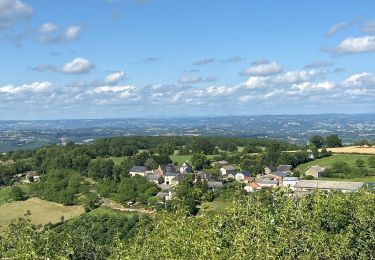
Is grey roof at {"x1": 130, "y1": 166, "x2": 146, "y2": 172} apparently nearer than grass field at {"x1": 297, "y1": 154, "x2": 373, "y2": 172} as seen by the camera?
No

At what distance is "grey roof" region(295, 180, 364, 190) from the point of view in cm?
7781

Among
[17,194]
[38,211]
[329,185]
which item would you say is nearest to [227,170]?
[329,185]

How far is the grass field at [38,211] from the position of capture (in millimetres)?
85150

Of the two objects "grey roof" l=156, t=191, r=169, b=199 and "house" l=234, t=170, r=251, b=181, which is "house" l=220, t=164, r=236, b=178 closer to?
"house" l=234, t=170, r=251, b=181

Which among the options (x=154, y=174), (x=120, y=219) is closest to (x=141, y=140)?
(x=154, y=174)

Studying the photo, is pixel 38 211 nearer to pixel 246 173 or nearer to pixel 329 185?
pixel 246 173

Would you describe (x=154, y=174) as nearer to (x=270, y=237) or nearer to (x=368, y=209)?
(x=368, y=209)

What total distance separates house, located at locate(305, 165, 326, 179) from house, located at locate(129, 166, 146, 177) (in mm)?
37166

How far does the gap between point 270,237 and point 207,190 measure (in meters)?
67.4

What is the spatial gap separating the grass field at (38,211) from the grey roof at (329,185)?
1594 inches

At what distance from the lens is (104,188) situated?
3799 inches

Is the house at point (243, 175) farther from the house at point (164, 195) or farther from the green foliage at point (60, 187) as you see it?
the green foliage at point (60, 187)

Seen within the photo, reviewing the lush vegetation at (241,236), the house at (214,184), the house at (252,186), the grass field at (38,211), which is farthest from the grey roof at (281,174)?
the lush vegetation at (241,236)

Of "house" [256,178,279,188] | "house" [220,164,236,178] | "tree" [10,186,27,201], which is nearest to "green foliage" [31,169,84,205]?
"tree" [10,186,27,201]
